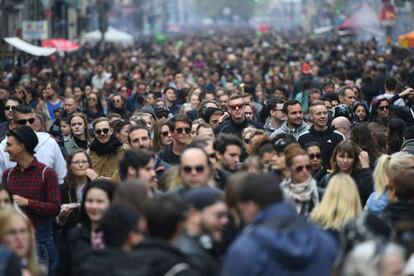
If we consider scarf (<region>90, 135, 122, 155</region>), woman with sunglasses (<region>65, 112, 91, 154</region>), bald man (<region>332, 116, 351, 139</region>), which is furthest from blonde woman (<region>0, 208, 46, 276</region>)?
bald man (<region>332, 116, 351, 139</region>)

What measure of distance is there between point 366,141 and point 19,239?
18.5ft

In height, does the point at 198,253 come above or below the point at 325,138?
above

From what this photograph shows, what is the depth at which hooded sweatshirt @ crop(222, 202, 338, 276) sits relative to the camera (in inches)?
251

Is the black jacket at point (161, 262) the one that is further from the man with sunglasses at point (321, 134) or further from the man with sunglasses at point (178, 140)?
the man with sunglasses at point (321, 134)

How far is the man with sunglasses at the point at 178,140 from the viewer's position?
1195 centimetres

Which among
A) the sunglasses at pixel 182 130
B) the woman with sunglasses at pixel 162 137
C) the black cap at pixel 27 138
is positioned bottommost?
the woman with sunglasses at pixel 162 137

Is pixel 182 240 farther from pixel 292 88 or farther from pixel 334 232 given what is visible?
pixel 292 88

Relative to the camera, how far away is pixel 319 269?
21.5 feet

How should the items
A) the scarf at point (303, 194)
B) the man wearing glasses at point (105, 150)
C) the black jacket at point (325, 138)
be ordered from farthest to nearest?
the black jacket at point (325, 138) < the man wearing glasses at point (105, 150) < the scarf at point (303, 194)

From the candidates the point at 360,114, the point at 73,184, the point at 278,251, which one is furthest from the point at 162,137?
the point at 278,251

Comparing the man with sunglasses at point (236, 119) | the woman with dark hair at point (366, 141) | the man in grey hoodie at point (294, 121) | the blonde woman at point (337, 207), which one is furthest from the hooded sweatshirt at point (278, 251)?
the man with sunglasses at point (236, 119)

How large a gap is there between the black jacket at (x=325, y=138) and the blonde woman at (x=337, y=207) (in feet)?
16.2

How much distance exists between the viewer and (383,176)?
9.54m

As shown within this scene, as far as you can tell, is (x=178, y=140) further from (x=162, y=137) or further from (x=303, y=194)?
(x=303, y=194)
